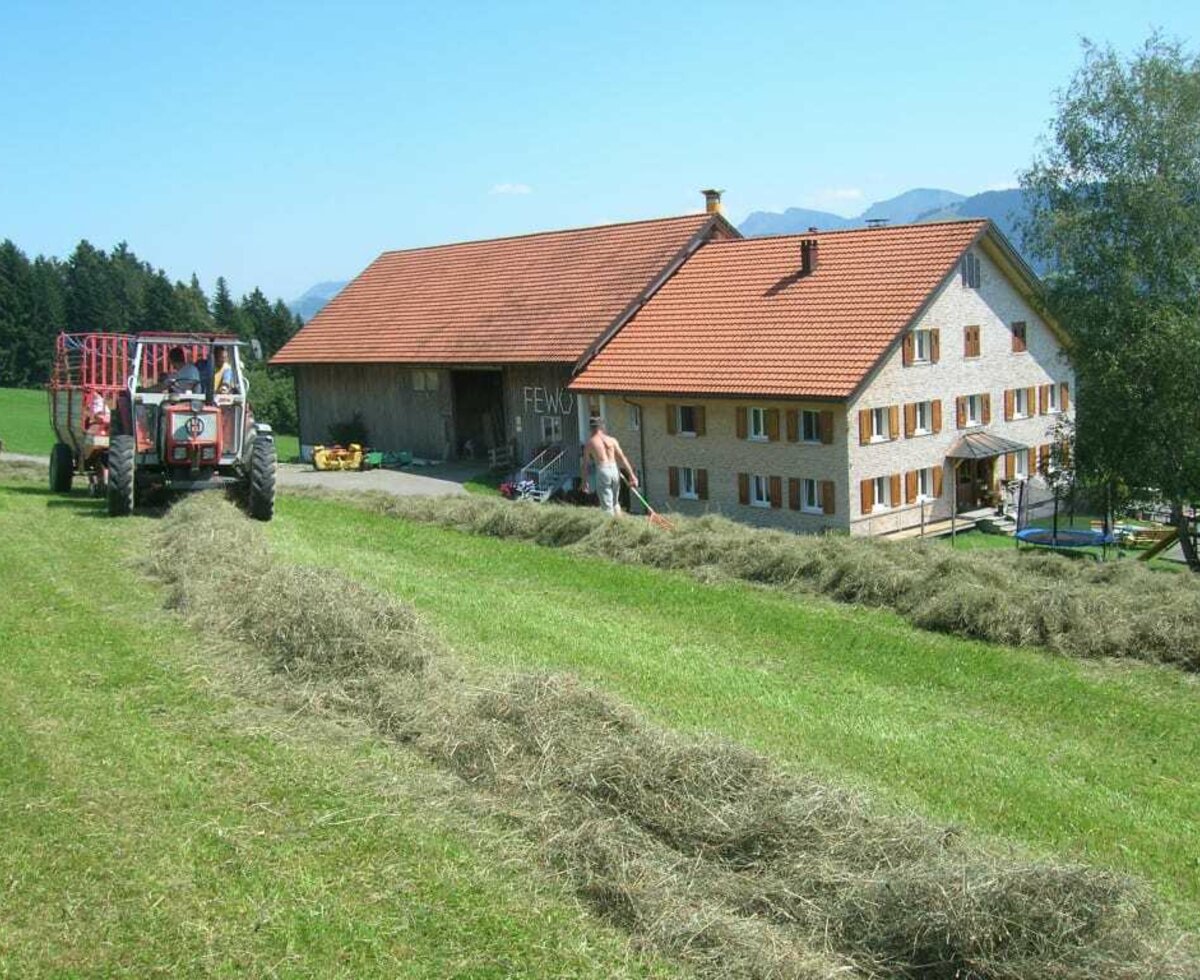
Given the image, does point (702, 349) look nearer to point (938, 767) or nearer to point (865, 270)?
point (865, 270)

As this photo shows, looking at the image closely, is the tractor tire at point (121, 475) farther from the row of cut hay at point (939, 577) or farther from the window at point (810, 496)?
the window at point (810, 496)

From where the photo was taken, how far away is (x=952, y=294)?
28.8 meters

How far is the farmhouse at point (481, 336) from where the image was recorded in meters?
32.4

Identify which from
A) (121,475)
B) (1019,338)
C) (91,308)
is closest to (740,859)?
(121,475)

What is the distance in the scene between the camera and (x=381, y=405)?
38.3 m

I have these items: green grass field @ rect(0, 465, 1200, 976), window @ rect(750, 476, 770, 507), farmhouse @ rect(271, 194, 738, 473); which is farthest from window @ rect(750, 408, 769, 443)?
green grass field @ rect(0, 465, 1200, 976)

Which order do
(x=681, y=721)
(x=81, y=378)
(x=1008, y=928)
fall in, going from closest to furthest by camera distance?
(x=1008, y=928) → (x=681, y=721) → (x=81, y=378)

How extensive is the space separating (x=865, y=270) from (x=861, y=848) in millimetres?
23991

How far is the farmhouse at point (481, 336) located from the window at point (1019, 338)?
794 cm

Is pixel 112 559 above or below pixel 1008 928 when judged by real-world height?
above

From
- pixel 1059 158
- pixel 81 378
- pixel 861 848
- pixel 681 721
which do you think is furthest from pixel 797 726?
pixel 1059 158

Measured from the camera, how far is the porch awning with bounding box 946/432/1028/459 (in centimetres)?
2891

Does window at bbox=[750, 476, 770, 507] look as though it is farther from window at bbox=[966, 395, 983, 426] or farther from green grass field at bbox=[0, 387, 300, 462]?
green grass field at bbox=[0, 387, 300, 462]

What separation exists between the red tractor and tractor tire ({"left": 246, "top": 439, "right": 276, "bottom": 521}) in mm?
14
